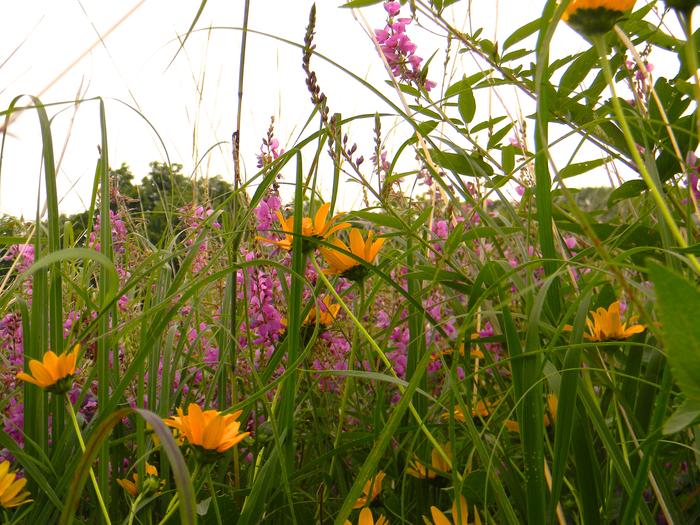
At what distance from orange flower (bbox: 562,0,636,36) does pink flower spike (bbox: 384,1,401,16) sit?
0.54 metres

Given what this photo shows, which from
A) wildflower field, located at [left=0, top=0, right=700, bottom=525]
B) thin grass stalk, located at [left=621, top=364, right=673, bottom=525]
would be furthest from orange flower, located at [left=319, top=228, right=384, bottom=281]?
thin grass stalk, located at [left=621, top=364, right=673, bottom=525]

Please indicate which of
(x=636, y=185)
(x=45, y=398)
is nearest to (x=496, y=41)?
(x=636, y=185)

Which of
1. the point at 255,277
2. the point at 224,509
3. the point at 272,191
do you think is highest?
the point at 272,191

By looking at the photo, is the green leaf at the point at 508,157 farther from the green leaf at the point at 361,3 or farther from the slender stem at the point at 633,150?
the slender stem at the point at 633,150

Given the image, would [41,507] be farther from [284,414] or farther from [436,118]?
[436,118]

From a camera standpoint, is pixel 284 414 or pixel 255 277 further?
pixel 255 277

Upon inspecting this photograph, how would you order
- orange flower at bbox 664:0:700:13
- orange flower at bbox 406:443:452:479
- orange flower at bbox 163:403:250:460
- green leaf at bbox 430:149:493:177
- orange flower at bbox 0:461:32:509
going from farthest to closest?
1. green leaf at bbox 430:149:493:177
2. orange flower at bbox 406:443:452:479
3. orange flower at bbox 0:461:32:509
4. orange flower at bbox 163:403:250:460
5. orange flower at bbox 664:0:700:13

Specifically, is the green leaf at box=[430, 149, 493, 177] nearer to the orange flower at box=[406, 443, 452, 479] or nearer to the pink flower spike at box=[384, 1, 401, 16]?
the pink flower spike at box=[384, 1, 401, 16]

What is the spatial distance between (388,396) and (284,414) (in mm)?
478

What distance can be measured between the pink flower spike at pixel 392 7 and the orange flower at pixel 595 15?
21.3 inches

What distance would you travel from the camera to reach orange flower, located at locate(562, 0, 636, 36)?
478mm

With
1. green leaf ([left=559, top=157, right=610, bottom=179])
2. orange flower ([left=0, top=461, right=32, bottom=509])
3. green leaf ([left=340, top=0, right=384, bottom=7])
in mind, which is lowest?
orange flower ([left=0, top=461, right=32, bottom=509])

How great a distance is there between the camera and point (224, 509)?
2.36 ft

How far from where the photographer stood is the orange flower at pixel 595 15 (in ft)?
1.57
